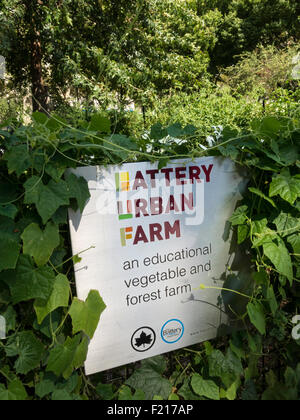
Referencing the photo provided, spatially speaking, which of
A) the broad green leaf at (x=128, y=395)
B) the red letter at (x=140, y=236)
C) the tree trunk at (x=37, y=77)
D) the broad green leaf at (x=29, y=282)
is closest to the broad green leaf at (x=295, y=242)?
the red letter at (x=140, y=236)

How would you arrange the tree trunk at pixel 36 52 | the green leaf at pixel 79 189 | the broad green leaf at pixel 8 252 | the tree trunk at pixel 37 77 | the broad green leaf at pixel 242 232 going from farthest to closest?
the tree trunk at pixel 37 77
the tree trunk at pixel 36 52
the broad green leaf at pixel 242 232
the green leaf at pixel 79 189
the broad green leaf at pixel 8 252

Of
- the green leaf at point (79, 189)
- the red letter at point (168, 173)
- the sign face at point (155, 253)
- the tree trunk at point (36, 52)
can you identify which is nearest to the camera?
the green leaf at point (79, 189)

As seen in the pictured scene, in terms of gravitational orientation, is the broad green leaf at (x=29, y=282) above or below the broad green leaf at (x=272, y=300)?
above

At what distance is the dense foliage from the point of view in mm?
1302

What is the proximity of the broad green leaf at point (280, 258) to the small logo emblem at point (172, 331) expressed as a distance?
1.72 feet

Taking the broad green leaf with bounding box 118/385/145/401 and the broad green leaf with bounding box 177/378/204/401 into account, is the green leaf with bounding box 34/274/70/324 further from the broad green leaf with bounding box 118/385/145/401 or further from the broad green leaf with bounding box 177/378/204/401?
the broad green leaf with bounding box 177/378/204/401

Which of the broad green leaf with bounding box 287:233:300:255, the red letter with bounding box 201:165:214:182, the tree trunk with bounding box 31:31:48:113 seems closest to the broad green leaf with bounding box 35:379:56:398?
Answer: the red letter with bounding box 201:165:214:182

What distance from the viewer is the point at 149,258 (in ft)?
5.13

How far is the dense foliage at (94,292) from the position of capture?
130 centimetres

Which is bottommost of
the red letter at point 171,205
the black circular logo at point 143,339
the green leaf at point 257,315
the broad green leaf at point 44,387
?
the broad green leaf at point 44,387

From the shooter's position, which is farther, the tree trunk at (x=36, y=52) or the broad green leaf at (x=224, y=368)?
the tree trunk at (x=36, y=52)

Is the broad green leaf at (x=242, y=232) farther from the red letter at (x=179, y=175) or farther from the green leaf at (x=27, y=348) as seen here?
the green leaf at (x=27, y=348)

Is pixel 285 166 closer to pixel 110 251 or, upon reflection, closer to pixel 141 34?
pixel 110 251
